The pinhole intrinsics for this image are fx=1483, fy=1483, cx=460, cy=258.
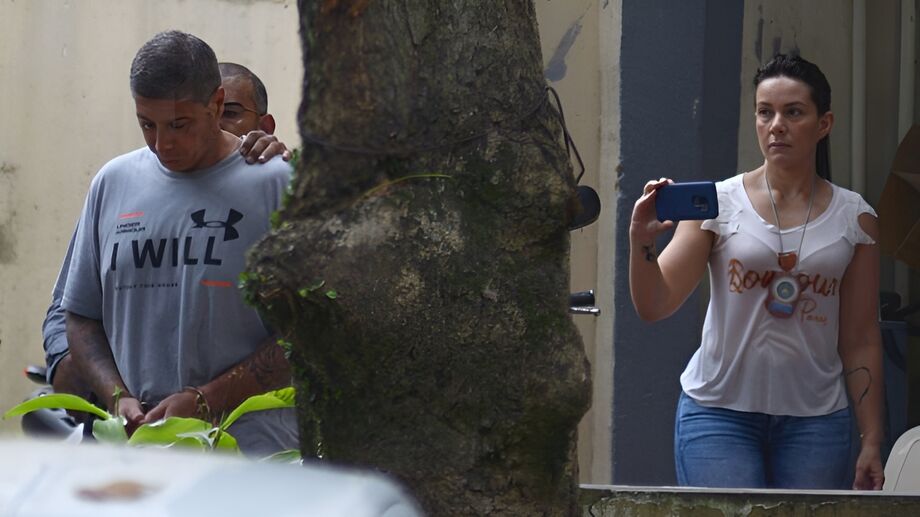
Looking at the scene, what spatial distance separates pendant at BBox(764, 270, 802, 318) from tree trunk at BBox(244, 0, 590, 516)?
5.98ft

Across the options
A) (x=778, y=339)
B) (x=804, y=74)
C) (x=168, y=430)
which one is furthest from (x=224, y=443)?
(x=804, y=74)

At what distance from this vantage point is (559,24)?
6363mm

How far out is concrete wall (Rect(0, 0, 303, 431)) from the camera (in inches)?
329

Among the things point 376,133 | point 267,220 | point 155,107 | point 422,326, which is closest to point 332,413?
point 422,326

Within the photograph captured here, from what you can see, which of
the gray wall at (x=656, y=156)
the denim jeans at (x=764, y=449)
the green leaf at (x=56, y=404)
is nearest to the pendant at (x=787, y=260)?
the denim jeans at (x=764, y=449)

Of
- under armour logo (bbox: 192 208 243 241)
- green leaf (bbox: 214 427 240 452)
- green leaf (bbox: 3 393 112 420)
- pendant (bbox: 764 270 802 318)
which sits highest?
under armour logo (bbox: 192 208 243 241)

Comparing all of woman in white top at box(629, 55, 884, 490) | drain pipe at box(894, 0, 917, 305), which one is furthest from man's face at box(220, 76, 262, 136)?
drain pipe at box(894, 0, 917, 305)

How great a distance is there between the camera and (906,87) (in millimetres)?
6941

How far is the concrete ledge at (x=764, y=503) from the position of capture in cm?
384

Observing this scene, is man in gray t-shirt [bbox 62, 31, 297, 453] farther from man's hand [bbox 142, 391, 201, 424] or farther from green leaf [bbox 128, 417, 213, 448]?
green leaf [bbox 128, 417, 213, 448]

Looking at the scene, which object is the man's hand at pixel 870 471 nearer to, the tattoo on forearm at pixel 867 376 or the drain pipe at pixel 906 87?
the tattoo on forearm at pixel 867 376

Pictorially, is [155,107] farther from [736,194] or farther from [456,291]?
[736,194]

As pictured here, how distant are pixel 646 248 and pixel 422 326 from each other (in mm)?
1735

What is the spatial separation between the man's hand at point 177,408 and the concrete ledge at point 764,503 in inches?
40.5
